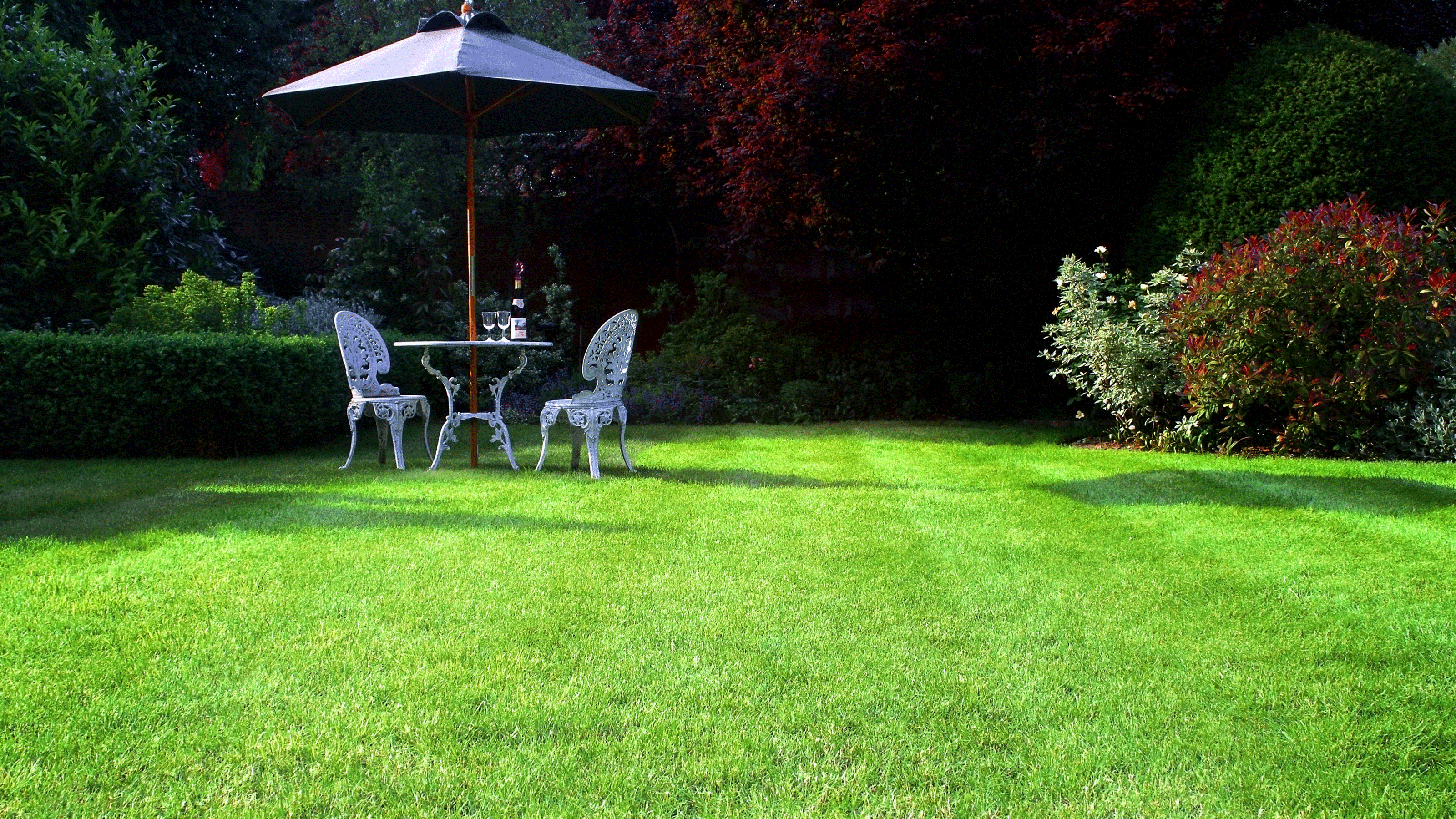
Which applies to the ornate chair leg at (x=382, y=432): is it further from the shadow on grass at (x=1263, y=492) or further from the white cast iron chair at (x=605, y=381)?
the shadow on grass at (x=1263, y=492)

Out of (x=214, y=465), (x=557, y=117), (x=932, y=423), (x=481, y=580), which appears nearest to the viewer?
(x=481, y=580)

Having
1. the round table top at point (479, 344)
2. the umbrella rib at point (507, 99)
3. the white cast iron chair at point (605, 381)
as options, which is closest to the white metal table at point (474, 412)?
the round table top at point (479, 344)

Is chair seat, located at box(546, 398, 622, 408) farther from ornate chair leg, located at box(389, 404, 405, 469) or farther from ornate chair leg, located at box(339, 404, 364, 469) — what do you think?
ornate chair leg, located at box(339, 404, 364, 469)

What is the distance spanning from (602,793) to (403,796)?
41 centimetres

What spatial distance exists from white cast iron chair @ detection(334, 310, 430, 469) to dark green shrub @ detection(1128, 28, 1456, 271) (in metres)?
6.02

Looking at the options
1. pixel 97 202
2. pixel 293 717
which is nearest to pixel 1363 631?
pixel 293 717

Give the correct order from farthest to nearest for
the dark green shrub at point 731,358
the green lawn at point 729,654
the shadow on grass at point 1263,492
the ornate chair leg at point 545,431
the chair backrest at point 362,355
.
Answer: the dark green shrub at point 731,358
the chair backrest at point 362,355
the ornate chair leg at point 545,431
the shadow on grass at point 1263,492
the green lawn at point 729,654

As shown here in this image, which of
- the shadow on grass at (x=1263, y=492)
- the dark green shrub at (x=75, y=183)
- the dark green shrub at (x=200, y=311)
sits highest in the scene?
the dark green shrub at (x=75, y=183)

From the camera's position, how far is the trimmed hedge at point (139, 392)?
7.00 meters

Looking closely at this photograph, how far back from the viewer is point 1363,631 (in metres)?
3.36

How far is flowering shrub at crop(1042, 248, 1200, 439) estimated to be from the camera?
25.5 ft

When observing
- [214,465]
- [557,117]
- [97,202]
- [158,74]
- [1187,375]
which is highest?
[158,74]

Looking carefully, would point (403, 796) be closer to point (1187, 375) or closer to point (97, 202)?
point (1187, 375)

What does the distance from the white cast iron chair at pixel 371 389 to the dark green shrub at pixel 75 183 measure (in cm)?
301
